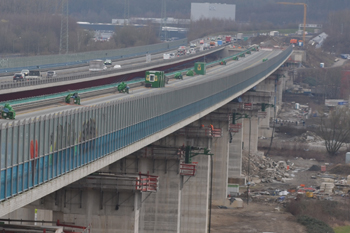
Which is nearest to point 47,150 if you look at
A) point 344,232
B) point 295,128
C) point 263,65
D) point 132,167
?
point 132,167

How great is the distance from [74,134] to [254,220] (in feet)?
121

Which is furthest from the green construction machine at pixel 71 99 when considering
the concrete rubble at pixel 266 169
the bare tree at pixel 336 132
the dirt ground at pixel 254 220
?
the bare tree at pixel 336 132

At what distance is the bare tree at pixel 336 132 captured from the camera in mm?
98438

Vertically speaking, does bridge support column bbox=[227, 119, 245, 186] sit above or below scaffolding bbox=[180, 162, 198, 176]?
below

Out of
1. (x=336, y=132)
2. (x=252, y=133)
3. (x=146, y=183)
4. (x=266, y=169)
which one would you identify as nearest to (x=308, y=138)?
(x=336, y=132)

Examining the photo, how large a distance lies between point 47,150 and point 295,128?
330ft

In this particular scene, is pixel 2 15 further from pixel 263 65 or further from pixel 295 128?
pixel 263 65

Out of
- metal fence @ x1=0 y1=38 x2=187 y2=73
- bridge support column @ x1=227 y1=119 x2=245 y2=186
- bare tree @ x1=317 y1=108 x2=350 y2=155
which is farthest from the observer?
bare tree @ x1=317 y1=108 x2=350 y2=155

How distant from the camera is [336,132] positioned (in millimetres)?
102062

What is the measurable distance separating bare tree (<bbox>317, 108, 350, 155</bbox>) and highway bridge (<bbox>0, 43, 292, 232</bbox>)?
4072cm

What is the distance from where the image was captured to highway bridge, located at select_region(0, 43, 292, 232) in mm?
21609

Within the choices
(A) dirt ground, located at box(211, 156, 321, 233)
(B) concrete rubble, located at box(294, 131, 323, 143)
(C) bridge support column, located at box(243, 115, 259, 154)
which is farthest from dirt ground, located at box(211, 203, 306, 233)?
(B) concrete rubble, located at box(294, 131, 323, 143)

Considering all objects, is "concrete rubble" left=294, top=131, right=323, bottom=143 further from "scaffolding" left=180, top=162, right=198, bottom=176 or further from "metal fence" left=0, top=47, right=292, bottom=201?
"metal fence" left=0, top=47, right=292, bottom=201

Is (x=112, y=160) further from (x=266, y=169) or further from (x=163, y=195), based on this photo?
(x=266, y=169)
